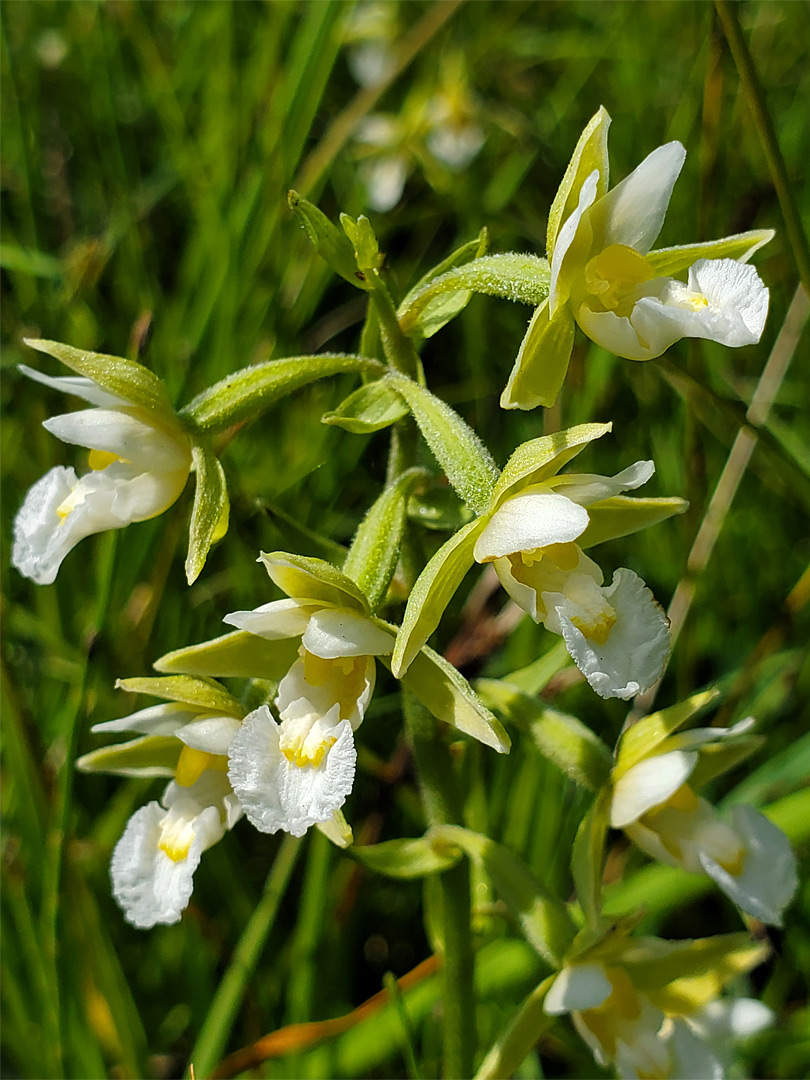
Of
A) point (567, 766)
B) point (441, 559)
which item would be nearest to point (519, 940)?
point (567, 766)

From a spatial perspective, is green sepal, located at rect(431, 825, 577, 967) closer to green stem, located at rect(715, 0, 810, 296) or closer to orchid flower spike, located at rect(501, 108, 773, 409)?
orchid flower spike, located at rect(501, 108, 773, 409)

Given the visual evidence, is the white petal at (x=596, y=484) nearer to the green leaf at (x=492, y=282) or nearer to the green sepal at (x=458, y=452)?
the green sepal at (x=458, y=452)

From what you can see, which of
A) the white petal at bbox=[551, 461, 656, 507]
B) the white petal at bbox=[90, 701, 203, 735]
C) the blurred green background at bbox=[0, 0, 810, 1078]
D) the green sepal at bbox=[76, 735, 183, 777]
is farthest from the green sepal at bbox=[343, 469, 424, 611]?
the green sepal at bbox=[76, 735, 183, 777]

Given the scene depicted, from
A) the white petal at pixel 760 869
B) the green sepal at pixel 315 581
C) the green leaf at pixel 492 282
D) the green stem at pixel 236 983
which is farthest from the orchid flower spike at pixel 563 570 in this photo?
the green stem at pixel 236 983

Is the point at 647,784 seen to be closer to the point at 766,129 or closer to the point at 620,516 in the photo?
the point at 620,516

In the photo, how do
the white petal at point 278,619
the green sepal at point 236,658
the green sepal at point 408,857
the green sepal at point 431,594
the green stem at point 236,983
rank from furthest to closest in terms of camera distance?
the green stem at point 236,983 → the green sepal at point 408,857 → the green sepal at point 236,658 → the white petal at point 278,619 → the green sepal at point 431,594

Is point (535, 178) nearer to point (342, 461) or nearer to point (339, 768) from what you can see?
point (342, 461)
